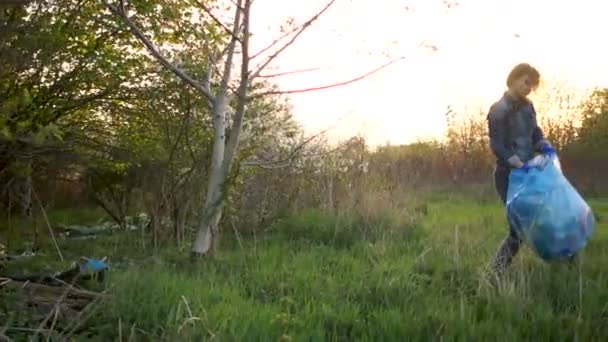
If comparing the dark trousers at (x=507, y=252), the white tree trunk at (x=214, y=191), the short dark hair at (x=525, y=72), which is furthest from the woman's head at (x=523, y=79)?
the white tree trunk at (x=214, y=191)

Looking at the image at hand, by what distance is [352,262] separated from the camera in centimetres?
608

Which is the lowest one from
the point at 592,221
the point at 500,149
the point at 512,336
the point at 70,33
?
the point at 512,336

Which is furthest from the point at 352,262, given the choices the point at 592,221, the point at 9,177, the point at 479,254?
the point at 9,177

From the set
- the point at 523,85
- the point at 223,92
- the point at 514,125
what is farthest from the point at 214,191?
the point at 523,85

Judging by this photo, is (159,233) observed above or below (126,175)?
below

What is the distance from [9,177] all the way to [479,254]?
7445 millimetres

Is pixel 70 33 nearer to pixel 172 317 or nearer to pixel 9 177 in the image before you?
pixel 9 177

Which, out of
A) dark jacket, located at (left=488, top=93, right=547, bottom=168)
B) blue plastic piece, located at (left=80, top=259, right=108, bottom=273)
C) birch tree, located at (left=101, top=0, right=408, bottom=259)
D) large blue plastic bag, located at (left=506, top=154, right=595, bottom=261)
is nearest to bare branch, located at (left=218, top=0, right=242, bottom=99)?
birch tree, located at (left=101, top=0, right=408, bottom=259)

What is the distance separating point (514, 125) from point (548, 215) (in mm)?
855

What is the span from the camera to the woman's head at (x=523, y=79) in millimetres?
5516

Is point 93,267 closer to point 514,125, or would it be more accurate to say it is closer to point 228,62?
point 228,62

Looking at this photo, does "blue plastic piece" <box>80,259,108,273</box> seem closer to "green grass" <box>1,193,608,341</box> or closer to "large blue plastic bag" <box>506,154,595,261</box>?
"green grass" <box>1,193,608,341</box>

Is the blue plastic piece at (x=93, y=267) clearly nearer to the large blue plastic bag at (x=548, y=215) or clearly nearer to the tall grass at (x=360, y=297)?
the tall grass at (x=360, y=297)

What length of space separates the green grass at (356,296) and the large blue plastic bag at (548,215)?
171mm
